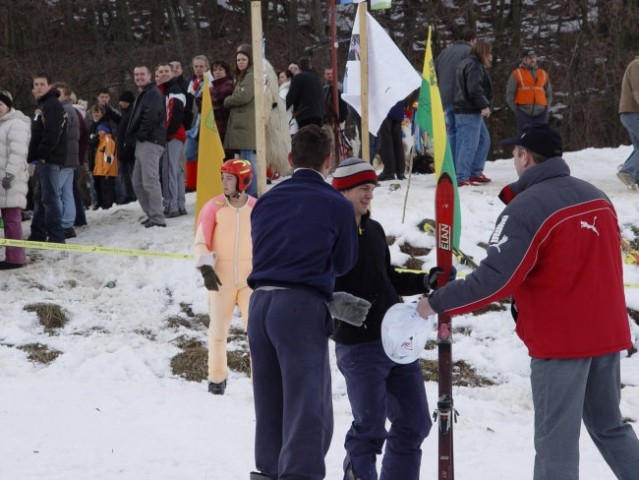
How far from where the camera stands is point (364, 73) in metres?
8.81

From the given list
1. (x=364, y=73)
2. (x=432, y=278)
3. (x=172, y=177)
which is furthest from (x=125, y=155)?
(x=432, y=278)

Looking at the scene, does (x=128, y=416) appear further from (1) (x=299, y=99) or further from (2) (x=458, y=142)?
(2) (x=458, y=142)

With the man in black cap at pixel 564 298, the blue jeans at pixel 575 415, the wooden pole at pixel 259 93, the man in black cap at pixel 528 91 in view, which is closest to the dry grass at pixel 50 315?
the wooden pole at pixel 259 93

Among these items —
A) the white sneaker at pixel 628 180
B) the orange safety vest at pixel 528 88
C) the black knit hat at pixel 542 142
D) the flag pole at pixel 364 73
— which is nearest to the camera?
the black knit hat at pixel 542 142

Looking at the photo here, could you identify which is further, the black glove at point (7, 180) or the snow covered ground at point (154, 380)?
the black glove at point (7, 180)

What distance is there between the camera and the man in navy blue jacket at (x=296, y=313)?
420 centimetres

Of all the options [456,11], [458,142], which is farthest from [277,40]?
[458,142]

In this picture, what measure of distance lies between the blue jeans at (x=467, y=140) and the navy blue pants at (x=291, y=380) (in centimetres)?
756

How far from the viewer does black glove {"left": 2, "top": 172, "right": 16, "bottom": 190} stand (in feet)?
32.3

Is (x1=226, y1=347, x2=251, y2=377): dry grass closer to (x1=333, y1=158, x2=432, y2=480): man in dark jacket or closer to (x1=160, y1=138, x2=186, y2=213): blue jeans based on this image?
(x1=333, y1=158, x2=432, y2=480): man in dark jacket

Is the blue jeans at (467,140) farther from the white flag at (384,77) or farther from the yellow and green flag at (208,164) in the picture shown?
the yellow and green flag at (208,164)

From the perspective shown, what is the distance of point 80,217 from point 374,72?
183 inches

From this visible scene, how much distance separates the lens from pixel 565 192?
4113mm

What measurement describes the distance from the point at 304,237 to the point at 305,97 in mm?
7183
